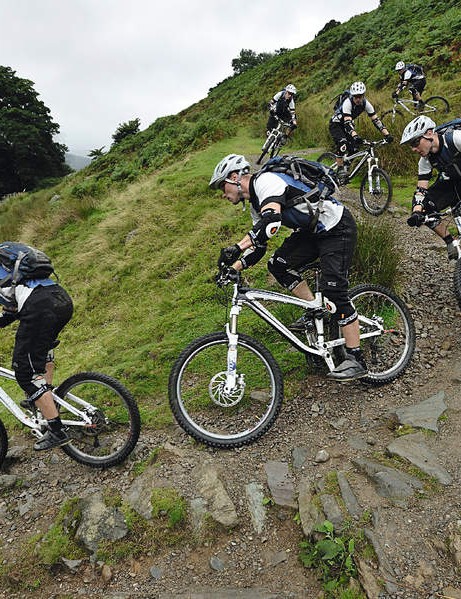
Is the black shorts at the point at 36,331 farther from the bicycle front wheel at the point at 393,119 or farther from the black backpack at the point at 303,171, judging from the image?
the bicycle front wheel at the point at 393,119

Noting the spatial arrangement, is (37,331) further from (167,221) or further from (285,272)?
(167,221)

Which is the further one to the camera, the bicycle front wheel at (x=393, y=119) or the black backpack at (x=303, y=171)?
the bicycle front wheel at (x=393, y=119)

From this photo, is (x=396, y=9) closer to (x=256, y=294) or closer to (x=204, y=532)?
(x=256, y=294)

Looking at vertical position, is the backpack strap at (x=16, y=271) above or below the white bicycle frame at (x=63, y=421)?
above

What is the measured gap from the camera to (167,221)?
11664 mm

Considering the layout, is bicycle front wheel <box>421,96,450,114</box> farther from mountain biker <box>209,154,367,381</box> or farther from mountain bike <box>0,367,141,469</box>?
mountain bike <box>0,367,141,469</box>

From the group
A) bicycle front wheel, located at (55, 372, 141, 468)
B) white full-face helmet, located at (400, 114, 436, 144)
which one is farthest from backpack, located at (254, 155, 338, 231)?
bicycle front wheel, located at (55, 372, 141, 468)

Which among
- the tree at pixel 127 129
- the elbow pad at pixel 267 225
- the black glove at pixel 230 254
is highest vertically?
the tree at pixel 127 129

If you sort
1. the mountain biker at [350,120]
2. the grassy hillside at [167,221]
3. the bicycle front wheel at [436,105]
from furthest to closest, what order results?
the bicycle front wheel at [436,105] < the mountain biker at [350,120] < the grassy hillside at [167,221]

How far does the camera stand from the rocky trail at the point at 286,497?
297 cm

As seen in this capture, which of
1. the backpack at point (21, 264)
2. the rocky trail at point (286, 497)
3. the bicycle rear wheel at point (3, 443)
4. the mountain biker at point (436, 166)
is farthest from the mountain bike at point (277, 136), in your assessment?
the bicycle rear wheel at point (3, 443)

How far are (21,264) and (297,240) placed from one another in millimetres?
2877

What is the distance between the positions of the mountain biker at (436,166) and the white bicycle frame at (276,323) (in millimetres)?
1839

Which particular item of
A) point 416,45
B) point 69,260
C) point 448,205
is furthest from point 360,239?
point 416,45
